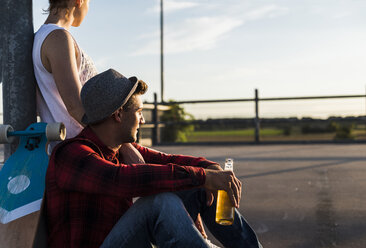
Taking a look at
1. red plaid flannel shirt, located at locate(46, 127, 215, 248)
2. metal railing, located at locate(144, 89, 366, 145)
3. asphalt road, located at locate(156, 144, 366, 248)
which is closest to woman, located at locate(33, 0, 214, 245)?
red plaid flannel shirt, located at locate(46, 127, 215, 248)

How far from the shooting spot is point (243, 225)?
6.07ft

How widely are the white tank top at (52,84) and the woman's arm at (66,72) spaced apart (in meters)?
0.07

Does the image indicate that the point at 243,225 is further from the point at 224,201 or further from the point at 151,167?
the point at 151,167

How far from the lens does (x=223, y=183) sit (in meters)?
1.64

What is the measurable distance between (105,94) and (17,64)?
0.60 metres

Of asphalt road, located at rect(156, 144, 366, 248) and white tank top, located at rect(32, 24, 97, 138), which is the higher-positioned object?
white tank top, located at rect(32, 24, 97, 138)

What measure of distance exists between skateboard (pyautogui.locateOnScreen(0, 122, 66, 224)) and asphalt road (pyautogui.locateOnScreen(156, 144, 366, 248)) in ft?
5.15

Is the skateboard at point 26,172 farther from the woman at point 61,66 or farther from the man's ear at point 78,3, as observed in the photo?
the man's ear at point 78,3

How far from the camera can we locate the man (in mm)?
1502

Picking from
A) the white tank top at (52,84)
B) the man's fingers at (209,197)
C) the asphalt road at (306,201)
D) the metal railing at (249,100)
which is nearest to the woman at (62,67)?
the white tank top at (52,84)

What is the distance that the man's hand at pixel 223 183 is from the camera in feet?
5.28

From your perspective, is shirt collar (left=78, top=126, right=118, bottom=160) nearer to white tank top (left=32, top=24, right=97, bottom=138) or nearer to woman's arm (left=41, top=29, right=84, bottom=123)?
woman's arm (left=41, top=29, right=84, bottom=123)

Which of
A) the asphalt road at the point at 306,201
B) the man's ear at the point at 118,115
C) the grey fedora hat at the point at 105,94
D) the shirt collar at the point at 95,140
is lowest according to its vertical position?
the asphalt road at the point at 306,201

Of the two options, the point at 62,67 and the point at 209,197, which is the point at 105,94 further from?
the point at 209,197
